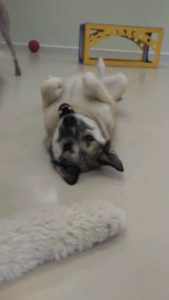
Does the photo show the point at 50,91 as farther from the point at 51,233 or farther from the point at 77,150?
the point at 51,233

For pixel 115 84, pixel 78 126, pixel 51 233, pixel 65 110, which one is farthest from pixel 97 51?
pixel 51 233

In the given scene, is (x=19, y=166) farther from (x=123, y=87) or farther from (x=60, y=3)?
(x=60, y=3)

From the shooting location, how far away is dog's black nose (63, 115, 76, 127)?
1.28 m

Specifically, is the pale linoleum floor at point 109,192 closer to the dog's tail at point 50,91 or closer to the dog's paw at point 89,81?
the dog's tail at point 50,91

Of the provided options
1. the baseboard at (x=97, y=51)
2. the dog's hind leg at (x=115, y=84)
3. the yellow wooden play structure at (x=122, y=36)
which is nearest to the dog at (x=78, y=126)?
the dog's hind leg at (x=115, y=84)

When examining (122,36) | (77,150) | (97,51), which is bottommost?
(97,51)

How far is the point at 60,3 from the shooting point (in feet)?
12.1

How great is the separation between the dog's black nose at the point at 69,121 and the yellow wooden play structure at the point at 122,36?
2.14 m

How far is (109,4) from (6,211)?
3269mm

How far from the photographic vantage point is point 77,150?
1.24 m

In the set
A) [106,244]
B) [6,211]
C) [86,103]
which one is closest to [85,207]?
[106,244]

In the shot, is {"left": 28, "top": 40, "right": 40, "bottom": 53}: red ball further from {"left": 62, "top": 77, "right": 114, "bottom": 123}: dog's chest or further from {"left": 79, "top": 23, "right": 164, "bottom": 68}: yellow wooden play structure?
{"left": 62, "top": 77, "right": 114, "bottom": 123}: dog's chest

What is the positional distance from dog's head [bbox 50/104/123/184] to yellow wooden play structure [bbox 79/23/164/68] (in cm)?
215

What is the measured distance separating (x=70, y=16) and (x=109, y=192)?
122 inches
